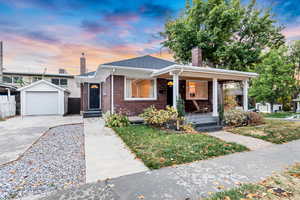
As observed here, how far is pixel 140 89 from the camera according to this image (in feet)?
27.7

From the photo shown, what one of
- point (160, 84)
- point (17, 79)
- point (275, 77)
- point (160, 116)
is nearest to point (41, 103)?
point (17, 79)

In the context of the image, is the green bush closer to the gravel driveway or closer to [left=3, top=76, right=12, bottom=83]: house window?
the gravel driveway

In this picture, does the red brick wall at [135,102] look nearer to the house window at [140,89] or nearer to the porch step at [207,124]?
the house window at [140,89]

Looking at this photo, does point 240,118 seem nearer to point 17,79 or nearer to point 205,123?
point 205,123

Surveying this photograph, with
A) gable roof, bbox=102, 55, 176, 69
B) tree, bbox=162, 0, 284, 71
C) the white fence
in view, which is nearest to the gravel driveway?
gable roof, bbox=102, 55, 176, 69

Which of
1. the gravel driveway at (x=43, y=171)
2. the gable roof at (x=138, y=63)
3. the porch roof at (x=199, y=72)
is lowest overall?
the gravel driveway at (x=43, y=171)

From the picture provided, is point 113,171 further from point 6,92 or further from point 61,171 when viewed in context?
point 6,92

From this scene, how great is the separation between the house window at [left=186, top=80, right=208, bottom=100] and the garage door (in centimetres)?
1166

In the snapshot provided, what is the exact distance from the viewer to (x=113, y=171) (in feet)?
9.67

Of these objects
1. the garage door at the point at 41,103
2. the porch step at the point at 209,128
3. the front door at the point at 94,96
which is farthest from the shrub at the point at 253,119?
the garage door at the point at 41,103

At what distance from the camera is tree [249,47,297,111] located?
15.2 m

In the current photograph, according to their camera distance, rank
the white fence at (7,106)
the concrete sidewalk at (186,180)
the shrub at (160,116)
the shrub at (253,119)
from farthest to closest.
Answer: the white fence at (7,106) < the shrub at (253,119) < the shrub at (160,116) < the concrete sidewalk at (186,180)

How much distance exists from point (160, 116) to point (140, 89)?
8.01ft

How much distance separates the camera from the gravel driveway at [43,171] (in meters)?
2.45
